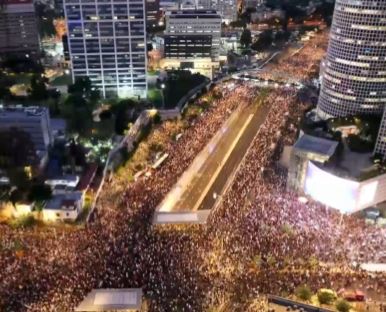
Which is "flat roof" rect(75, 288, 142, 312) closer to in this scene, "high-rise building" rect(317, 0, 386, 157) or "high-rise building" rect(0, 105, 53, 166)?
"high-rise building" rect(0, 105, 53, 166)

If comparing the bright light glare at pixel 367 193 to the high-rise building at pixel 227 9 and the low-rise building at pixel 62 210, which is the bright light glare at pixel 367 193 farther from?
the high-rise building at pixel 227 9

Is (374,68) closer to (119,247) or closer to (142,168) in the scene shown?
(142,168)

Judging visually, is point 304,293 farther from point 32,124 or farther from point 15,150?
point 32,124

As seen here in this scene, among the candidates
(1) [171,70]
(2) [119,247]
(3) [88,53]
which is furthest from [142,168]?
(1) [171,70]

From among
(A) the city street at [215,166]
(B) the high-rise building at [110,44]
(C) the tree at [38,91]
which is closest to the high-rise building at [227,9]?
(B) the high-rise building at [110,44]

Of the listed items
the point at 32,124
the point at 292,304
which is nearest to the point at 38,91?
the point at 32,124
